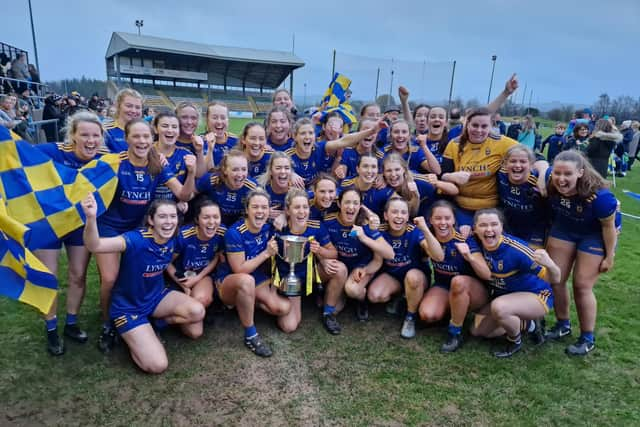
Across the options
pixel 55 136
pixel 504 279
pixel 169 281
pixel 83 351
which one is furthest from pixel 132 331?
pixel 55 136

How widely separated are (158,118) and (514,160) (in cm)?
286

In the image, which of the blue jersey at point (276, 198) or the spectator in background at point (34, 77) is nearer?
the blue jersey at point (276, 198)

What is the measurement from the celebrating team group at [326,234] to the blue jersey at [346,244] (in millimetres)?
13

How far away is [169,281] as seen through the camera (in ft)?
12.1

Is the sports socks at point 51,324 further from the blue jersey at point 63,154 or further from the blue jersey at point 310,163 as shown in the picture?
the blue jersey at point 310,163

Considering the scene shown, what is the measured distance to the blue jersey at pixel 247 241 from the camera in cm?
333

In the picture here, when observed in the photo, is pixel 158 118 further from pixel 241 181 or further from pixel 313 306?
pixel 313 306

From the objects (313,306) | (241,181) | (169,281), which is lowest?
(313,306)

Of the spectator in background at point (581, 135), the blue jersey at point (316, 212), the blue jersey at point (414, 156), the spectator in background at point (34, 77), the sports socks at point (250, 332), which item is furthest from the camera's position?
the spectator in background at point (34, 77)

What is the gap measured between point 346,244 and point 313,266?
344 millimetres

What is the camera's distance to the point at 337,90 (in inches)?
255

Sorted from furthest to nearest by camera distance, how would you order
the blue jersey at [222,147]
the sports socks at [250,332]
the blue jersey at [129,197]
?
1. the blue jersey at [222,147]
2. the sports socks at [250,332]
3. the blue jersey at [129,197]

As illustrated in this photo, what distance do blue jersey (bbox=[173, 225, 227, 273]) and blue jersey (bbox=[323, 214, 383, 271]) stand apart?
914 millimetres

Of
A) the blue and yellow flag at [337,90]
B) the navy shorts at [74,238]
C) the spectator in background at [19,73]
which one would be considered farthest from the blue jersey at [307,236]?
the spectator in background at [19,73]
